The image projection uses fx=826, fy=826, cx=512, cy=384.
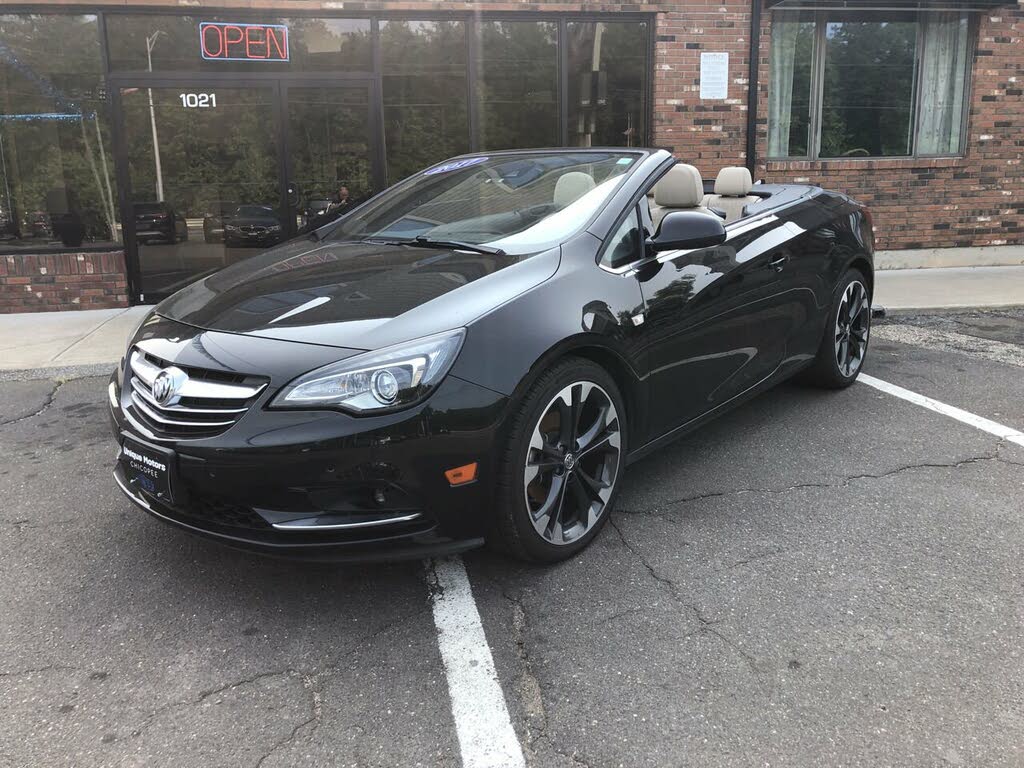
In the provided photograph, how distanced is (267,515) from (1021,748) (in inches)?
81.9

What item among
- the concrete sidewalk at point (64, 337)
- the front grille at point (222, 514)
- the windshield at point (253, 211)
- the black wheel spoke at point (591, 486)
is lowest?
the concrete sidewalk at point (64, 337)

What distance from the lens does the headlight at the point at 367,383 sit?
2406 mm

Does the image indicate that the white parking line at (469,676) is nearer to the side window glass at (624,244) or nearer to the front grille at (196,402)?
the front grille at (196,402)

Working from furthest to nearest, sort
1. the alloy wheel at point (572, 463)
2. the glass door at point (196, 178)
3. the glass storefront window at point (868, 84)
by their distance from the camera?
1. the glass storefront window at point (868, 84)
2. the glass door at point (196, 178)
3. the alloy wheel at point (572, 463)

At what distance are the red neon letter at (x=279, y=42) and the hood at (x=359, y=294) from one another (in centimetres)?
580

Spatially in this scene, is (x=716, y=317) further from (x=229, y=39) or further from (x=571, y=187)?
(x=229, y=39)

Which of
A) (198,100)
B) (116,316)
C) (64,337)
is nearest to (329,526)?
(64,337)

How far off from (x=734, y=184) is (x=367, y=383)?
3208 millimetres

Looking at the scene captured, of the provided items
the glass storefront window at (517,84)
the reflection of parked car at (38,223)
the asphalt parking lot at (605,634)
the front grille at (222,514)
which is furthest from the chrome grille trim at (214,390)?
the glass storefront window at (517,84)

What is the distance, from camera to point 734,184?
486cm

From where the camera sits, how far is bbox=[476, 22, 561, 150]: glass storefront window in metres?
8.83

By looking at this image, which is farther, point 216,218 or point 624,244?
point 216,218

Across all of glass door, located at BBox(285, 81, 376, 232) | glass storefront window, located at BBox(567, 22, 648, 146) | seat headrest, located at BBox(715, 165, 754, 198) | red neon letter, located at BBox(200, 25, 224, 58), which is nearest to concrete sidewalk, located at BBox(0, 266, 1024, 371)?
glass door, located at BBox(285, 81, 376, 232)

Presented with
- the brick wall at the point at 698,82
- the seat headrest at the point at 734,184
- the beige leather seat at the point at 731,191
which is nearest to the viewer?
the beige leather seat at the point at 731,191
